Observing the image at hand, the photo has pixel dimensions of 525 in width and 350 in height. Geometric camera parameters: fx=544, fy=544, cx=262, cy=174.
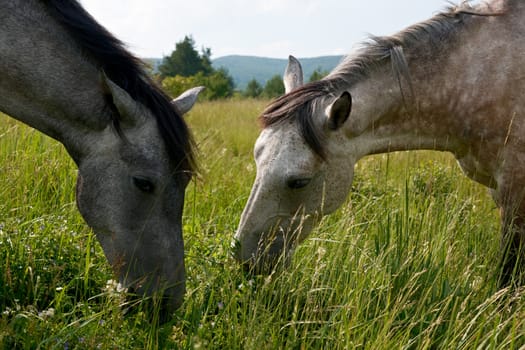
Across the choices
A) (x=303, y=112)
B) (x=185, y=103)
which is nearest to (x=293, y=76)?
(x=303, y=112)

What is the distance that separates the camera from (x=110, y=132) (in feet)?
9.10

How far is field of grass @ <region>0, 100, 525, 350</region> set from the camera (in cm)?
239

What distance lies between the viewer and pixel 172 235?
2777 mm

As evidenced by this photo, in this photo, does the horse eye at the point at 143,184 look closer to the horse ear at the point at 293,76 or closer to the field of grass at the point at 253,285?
the field of grass at the point at 253,285

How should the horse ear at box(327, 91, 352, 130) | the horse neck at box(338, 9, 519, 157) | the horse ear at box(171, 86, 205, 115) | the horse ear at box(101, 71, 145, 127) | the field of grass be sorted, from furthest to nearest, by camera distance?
the horse neck at box(338, 9, 519, 157), the horse ear at box(327, 91, 352, 130), the horse ear at box(171, 86, 205, 115), the horse ear at box(101, 71, 145, 127), the field of grass

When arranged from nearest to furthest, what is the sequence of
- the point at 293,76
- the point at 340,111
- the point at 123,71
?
the point at 123,71 → the point at 340,111 → the point at 293,76

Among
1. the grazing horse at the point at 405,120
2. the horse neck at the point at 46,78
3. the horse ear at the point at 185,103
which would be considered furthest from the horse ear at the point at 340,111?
the horse neck at the point at 46,78

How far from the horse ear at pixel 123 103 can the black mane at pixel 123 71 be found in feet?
0.25

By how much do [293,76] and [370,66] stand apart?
653 millimetres

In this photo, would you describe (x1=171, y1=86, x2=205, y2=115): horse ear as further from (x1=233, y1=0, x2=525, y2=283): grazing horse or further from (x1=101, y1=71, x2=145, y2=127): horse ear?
(x1=233, y1=0, x2=525, y2=283): grazing horse

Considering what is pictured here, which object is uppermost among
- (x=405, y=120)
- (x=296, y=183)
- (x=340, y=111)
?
(x=340, y=111)

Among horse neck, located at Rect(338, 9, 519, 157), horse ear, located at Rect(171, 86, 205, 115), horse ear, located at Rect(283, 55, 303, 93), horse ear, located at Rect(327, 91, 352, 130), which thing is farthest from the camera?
horse ear, located at Rect(283, 55, 303, 93)

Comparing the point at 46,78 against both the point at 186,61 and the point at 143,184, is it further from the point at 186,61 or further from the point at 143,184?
the point at 186,61

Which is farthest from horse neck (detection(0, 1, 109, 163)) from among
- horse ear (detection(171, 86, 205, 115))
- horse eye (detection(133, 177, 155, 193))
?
horse ear (detection(171, 86, 205, 115))
